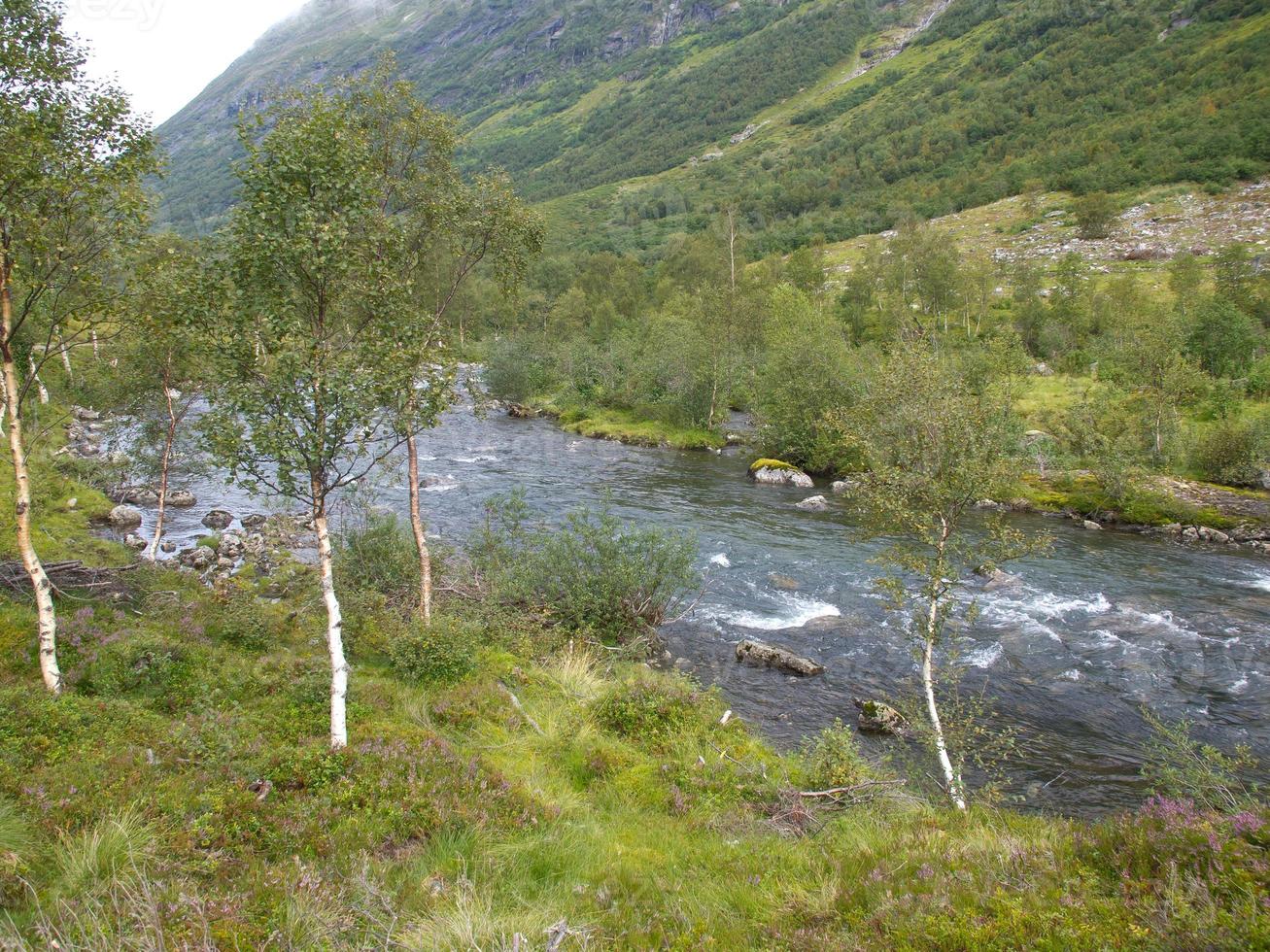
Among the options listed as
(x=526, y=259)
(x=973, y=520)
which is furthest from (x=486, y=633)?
(x=973, y=520)

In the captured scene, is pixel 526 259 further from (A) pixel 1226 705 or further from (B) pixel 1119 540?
(B) pixel 1119 540

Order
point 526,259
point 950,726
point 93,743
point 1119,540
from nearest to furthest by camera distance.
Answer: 1. point 93,743
2. point 950,726
3. point 526,259
4. point 1119,540

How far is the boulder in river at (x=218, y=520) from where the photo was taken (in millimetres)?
28438

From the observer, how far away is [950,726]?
44.1 feet

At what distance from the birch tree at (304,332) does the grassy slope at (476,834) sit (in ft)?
6.47

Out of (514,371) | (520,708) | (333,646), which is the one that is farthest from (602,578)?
(514,371)

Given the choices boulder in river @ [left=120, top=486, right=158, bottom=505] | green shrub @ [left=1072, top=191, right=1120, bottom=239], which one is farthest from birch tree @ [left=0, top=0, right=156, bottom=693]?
green shrub @ [left=1072, top=191, right=1120, bottom=239]

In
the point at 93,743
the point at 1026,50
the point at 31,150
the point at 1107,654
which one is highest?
the point at 1026,50

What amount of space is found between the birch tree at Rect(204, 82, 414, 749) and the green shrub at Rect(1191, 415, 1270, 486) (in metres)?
41.0

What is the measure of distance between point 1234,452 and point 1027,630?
23.9 metres

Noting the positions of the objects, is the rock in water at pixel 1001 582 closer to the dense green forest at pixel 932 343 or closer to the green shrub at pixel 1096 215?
the dense green forest at pixel 932 343

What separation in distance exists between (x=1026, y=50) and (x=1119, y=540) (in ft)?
640

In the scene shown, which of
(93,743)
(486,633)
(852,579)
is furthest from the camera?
(852,579)

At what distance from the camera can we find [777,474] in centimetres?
4059
